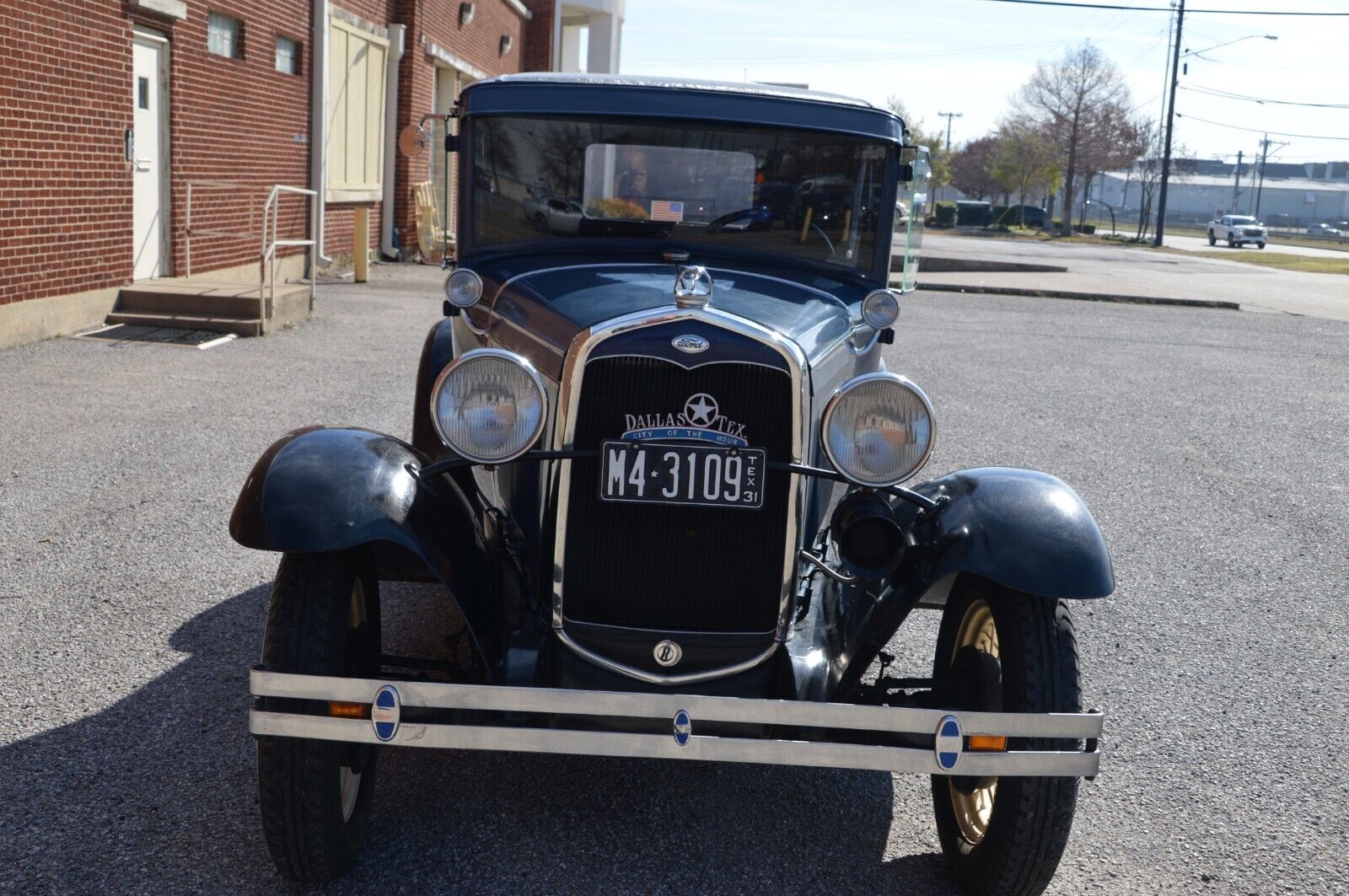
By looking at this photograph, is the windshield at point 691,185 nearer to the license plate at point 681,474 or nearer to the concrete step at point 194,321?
the license plate at point 681,474

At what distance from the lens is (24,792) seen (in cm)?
334

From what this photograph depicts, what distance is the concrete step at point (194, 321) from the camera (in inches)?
441

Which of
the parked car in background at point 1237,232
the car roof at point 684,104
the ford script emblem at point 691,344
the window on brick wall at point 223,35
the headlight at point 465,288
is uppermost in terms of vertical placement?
the window on brick wall at point 223,35

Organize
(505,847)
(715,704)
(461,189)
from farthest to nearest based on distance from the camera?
(461,189), (505,847), (715,704)

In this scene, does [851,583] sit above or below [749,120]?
below

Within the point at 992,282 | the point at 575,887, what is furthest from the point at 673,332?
the point at 992,282

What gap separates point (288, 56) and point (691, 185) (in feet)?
42.8

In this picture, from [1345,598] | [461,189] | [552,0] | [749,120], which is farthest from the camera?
[552,0]

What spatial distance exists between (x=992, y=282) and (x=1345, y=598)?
18285mm

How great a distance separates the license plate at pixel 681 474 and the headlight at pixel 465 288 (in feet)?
3.93

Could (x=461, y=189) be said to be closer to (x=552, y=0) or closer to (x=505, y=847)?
(x=505, y=847)

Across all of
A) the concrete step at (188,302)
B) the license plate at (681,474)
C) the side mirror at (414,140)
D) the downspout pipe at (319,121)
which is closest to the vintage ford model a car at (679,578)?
the license plate at (681,474)

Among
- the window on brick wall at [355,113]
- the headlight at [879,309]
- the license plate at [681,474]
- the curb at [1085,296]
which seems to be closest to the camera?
the license plate at [681,474]

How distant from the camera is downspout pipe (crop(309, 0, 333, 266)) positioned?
53.0 feet
